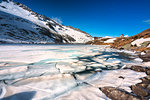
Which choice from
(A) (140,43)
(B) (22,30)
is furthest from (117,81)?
(B) (22,30)

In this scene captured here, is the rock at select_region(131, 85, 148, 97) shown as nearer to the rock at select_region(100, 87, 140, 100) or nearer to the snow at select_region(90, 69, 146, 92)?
the snow at select_region(90, 69, 146, 92)

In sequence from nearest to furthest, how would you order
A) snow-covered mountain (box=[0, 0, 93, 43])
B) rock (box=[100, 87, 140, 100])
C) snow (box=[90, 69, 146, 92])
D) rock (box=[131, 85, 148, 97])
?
rock (box=[100, 87, 140, 100]) < rock (box=[131, 85, 148, 97]) < snow (box=[90, 69, 146, 92]) < snow-covered mountain (box=[0, 0, 93, 43])

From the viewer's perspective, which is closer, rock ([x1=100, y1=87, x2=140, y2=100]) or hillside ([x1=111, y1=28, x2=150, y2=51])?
rock ([x1=100, y1=87, x2=140, y2=100])

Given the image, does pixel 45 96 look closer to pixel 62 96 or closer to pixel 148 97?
pixel 62 96

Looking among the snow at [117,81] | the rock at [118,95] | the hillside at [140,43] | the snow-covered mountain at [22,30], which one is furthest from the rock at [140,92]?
the snow-covered mountain at [22,30]

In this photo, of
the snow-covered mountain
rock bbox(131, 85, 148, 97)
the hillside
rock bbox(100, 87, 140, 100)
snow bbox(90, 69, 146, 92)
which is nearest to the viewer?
rock bbox(100, 87, 140, 100)

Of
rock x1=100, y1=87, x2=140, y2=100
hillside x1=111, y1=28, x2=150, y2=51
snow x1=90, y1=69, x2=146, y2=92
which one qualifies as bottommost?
snow x1=90, y1=69, x2=146, y2=92

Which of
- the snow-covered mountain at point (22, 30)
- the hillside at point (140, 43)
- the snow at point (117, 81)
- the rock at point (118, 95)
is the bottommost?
the snow at point (117, 81)

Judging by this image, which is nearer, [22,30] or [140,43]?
[140,43]

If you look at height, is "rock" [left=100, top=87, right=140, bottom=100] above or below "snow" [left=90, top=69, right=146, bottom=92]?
above

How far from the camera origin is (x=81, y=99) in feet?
3.79

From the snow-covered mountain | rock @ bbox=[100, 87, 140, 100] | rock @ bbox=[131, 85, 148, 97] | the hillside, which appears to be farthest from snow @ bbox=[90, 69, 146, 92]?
the snow-covered mountain

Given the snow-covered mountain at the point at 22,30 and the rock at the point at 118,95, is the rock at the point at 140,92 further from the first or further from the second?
the snow-covered mountain at the point at 22,30

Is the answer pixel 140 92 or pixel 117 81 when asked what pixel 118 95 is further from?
pixel 117 81
